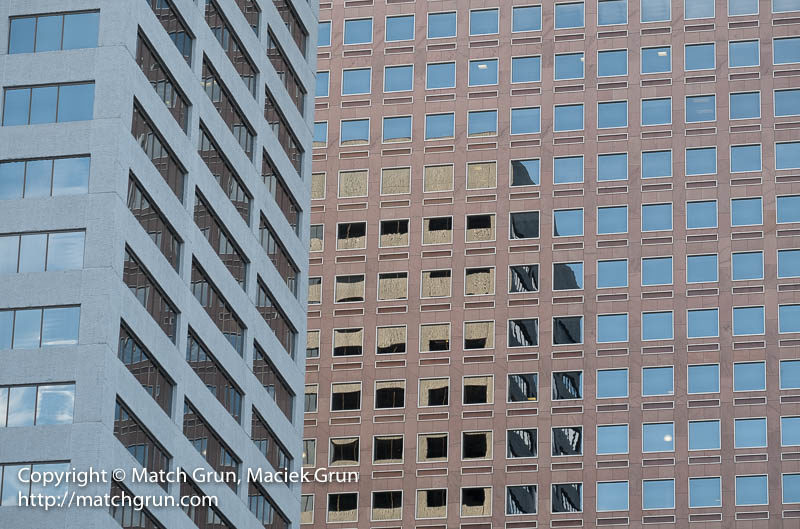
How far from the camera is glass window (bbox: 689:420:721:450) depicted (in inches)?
4592

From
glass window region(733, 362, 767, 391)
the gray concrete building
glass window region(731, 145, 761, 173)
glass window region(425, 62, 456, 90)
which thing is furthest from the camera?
glass window region(425, 62, 456, 90)

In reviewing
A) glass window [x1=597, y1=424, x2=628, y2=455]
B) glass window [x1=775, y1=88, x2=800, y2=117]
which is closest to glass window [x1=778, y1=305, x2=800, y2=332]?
glass window [x1=597, y1=424, x2=628, y2=455]

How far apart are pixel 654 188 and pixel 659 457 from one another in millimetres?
18180

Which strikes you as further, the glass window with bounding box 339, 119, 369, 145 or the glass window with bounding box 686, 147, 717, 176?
the glass window with bounding box 339, 119, 369, 145

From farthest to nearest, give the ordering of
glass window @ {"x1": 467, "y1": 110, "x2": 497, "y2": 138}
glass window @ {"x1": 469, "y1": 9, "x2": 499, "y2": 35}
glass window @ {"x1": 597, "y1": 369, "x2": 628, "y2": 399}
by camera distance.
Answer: glass window @ {"x1": 469, "y1": 9, "x2": 499, "y2": 35} → glass window @ {"x1": 467, "y1": 110, "x2": 497, "y2": 138} → glass window @ {"x1": 597, "y1": 369, "x2": 628, "y2": 399}

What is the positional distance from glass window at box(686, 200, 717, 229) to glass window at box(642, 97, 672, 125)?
6047mm

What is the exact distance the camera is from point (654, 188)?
12319 cm

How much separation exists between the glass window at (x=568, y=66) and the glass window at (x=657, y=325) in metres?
17.4

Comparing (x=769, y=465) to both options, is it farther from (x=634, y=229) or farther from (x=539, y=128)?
(x=539, y=128)

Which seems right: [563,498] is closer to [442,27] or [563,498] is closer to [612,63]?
[612,63]

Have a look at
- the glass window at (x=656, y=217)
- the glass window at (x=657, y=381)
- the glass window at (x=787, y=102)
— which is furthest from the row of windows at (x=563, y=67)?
the glass window at (x=657, y=381)

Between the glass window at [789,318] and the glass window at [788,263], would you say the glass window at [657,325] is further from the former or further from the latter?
the glass window at [788,263]

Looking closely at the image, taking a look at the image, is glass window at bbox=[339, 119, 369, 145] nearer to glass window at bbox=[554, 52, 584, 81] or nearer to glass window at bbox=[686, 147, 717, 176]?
glass window at bbox=[554, 52, 584, 81]

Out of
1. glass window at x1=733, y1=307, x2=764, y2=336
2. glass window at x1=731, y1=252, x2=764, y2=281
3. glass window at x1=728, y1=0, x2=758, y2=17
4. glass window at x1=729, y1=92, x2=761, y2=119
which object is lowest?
glass window at x1=733, y1=307, x2=764, y2=336
